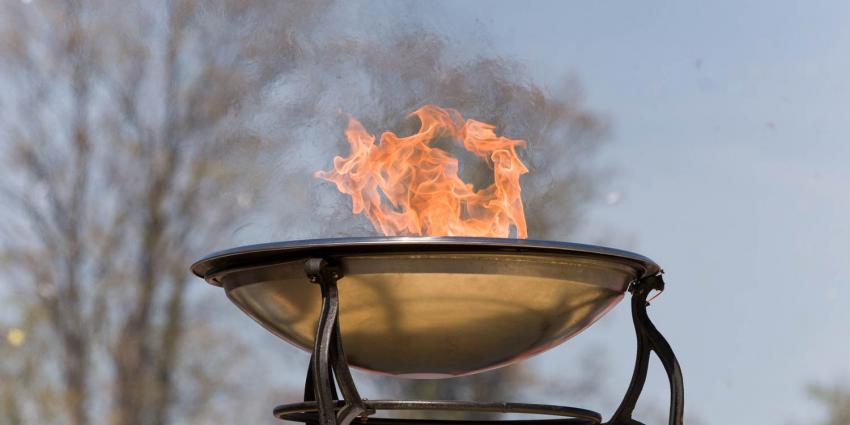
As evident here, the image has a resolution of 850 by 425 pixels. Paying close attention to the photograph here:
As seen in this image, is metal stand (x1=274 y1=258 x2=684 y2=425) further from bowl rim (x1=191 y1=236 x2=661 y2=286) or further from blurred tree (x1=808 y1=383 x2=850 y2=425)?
blurred tree (x1=808 y1=383 x2=850 y2=425)

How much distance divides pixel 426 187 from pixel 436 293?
44cm

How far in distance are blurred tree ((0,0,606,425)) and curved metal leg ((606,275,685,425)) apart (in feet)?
10.1

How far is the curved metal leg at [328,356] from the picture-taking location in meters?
1.42

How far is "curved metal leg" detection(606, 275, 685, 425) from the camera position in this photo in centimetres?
158

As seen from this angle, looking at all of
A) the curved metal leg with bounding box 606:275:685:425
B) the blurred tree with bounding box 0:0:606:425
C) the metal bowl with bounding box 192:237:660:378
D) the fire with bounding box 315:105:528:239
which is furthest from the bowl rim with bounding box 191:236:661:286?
the blurred tree with bounding box 0:0:606:425

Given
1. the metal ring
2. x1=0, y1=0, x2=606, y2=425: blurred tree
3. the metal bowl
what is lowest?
the metal ring

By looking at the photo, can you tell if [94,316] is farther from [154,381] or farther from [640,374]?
[640,374]

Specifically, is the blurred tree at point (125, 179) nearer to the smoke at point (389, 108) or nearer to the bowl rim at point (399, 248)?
the smoke at point (389, 108)

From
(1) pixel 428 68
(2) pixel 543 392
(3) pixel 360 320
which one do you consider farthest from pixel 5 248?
(3) pixel 360 320

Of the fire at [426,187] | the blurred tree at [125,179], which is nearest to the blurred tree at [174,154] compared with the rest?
the blurred tree at [125,179]

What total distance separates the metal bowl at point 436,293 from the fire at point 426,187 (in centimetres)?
29

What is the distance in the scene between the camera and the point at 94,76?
5.23 metres

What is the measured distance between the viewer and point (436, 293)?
1.45 m

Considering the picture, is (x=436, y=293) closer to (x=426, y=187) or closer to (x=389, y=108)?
(x=426, y=187)
